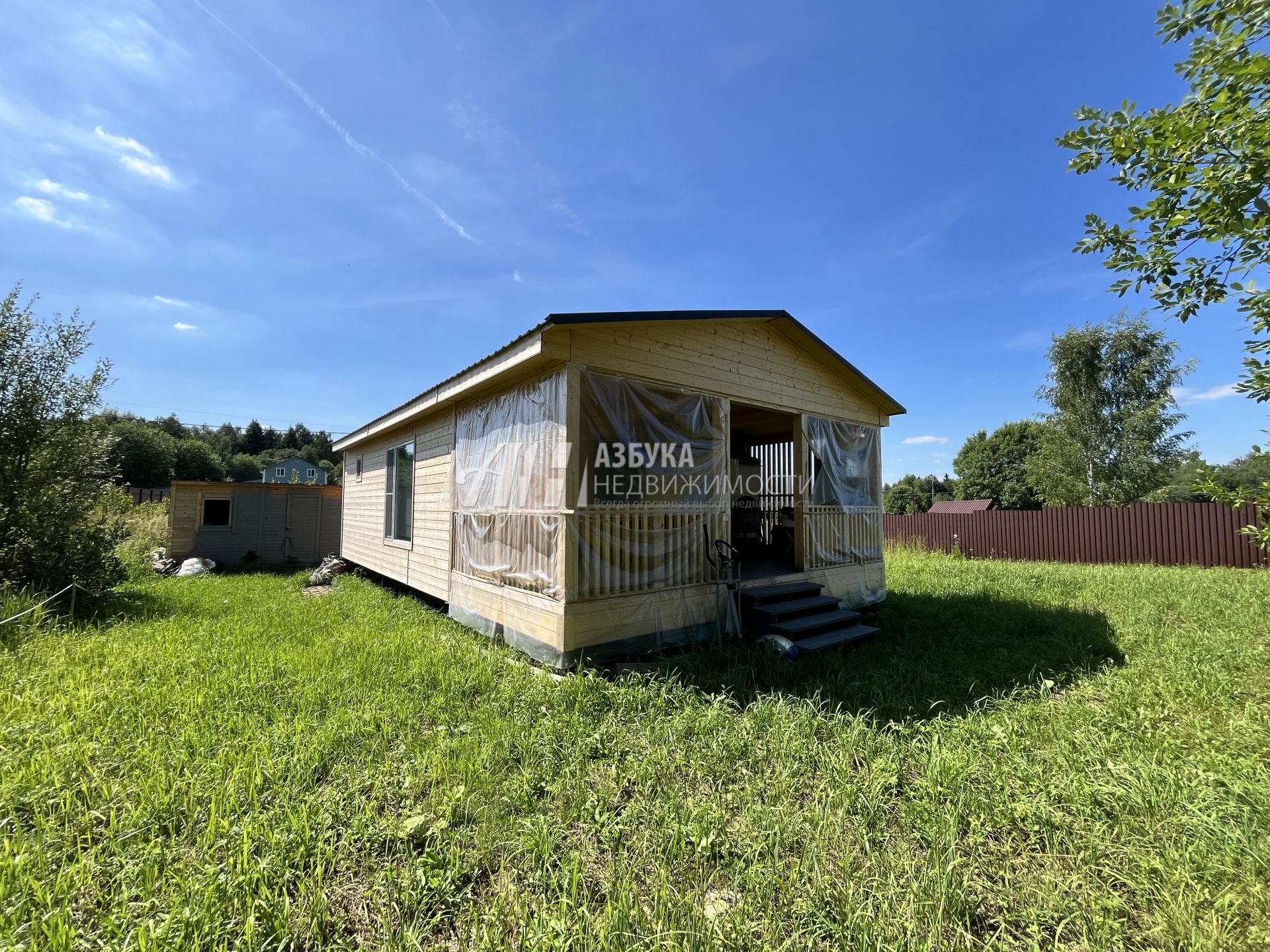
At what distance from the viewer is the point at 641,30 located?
5.01m

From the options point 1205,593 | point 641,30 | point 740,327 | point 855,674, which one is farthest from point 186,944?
point 1205,593

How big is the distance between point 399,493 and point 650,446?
5356mm

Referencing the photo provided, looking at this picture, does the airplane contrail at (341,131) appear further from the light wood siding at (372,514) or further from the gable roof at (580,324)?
the light wood siding at (372,514)

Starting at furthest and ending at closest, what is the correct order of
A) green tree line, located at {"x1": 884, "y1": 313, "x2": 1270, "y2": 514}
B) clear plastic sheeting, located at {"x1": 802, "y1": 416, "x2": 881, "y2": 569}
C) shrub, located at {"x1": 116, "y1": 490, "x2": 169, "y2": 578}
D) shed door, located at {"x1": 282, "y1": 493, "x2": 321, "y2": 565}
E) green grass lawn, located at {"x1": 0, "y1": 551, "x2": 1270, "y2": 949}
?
green tree line, located at {"x1": 884, "y1": 313, "x2": 1270, "y2": 514}
shed door, located at {"x1": 282, "y1": 493, "x2": 321, "y2": 565}
shrub, located at {"x1": 116, "y1": 490, "x2": 169, "y2": 578}
clear plastic sheeting, located at {"x1": 802, "y1": 416, "x2": 881, "y2": 569}
green grass lawn, located at {"x1": 0, "y1": 551, "x2": 1270, "y2": 949}

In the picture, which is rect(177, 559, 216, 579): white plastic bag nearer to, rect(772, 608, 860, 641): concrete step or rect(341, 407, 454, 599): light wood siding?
rect(341, 407, 454, 599): light wood siding

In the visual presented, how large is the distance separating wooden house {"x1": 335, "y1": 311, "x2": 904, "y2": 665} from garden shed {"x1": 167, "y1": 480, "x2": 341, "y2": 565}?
7.73m

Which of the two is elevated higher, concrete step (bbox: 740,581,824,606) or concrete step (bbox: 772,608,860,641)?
concrete step (bbox: 740,581,824,606)

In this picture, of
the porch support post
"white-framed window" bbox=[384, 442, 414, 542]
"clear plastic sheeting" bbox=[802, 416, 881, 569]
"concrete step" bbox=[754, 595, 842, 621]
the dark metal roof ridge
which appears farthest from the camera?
"white-framed window" bbox=[384, 442, 414, 542]

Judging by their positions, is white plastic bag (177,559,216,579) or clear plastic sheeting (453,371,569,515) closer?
clear plastic sheeting (453,371,569,515)

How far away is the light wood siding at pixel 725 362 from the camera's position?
14.7 feet

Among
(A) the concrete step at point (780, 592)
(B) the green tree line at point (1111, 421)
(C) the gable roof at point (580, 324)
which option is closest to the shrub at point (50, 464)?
(C) the gable roof at point (580, 324)

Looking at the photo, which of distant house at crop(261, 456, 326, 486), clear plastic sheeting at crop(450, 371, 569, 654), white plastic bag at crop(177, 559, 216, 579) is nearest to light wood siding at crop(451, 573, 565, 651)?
clear plastic sheeting at crop(450, 371, 569, 654)

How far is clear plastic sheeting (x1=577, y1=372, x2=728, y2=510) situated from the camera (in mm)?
4406

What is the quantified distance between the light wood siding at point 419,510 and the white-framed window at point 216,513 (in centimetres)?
527
